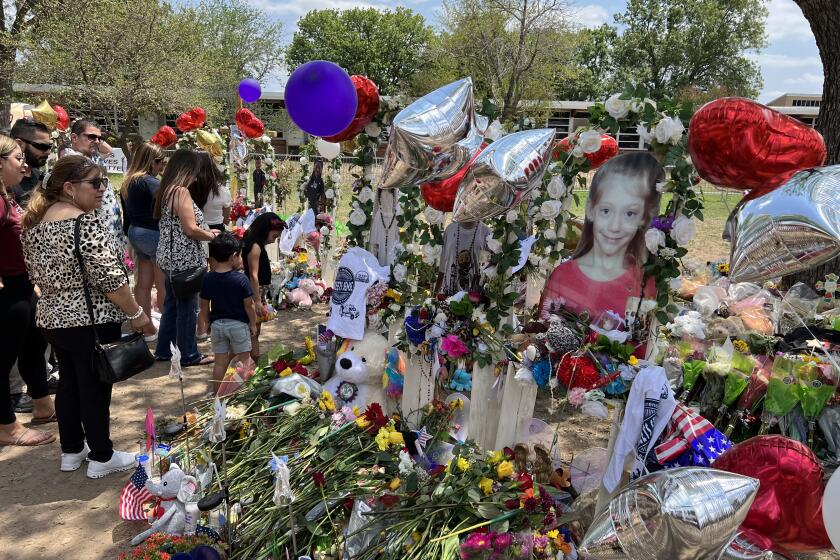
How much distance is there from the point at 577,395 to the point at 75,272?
2.44 m

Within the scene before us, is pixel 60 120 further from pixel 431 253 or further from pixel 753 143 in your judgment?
pixel 753 143

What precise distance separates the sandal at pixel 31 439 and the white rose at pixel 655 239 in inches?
142

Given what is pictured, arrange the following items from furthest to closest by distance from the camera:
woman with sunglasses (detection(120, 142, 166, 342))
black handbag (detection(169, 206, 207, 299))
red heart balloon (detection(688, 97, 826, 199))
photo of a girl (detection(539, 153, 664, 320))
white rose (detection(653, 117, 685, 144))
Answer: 1. woman with sunglasses (detection(120, 142, 166, 342))
2. black handbag (detection(169, 206, 207, 299))
3. photo of a girl (detection(539, 153, 664, 320))
4. white rose (detection(653, 117, 685, 144))
5. red heart balloon (detection(688, 97, 826, 199))

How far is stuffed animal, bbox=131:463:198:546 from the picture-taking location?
106 inches

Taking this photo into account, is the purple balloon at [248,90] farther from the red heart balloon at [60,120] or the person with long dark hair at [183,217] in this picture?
the person with long dark hair at [183,217]

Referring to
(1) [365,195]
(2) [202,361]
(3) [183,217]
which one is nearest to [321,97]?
→ (1) [365,195]

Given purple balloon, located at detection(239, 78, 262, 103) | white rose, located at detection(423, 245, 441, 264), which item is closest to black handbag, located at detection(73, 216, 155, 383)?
white rose, located at detection(423, 245, 441, 264)

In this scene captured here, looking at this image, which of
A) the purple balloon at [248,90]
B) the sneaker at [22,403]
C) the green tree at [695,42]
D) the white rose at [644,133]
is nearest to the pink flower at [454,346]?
the white rose at [644,133]

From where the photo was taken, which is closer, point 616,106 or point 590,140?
point 616,106

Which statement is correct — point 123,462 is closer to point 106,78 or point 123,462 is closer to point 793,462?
point 793,462

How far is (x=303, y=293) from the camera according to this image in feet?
21.8

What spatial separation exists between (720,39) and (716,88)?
2686 mm

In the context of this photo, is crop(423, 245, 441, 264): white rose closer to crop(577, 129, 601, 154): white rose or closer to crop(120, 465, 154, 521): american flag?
crop(577, 129, 601, 154): white rose

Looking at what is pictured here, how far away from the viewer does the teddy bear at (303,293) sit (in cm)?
658
